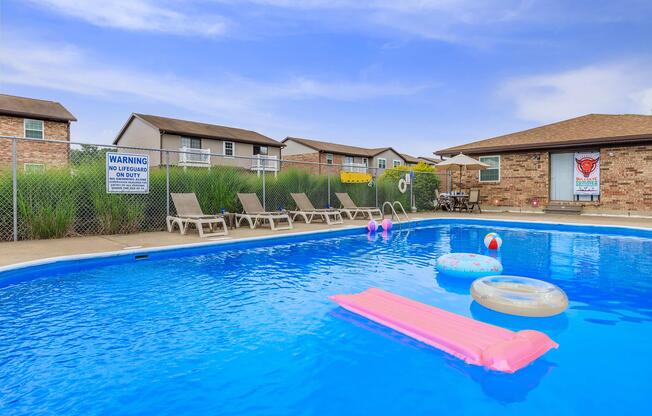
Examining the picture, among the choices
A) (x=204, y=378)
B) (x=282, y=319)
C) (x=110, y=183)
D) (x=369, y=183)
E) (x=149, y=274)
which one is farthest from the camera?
(x=369, y=183)

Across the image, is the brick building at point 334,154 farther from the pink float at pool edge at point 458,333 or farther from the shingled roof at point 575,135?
the pink float at pool edge at point 458,333

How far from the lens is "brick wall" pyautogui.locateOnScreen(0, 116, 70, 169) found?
17.3 metres

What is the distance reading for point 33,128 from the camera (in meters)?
18.3

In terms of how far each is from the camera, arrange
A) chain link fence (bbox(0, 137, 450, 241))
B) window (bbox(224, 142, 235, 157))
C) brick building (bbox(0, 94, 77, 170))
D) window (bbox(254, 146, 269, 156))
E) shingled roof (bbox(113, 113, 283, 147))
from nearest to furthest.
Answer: chain link fence (bbox(0, 137, 450, 241))
brick building (bbox(0, 94, 77, 170))
shingled roof (bbox(113, 113, 283, 147))
window (bbox(224, 142, 235, 157))
window (bbox(254, 146, 269, 156))

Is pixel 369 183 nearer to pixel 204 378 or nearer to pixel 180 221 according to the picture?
pixel 180 221

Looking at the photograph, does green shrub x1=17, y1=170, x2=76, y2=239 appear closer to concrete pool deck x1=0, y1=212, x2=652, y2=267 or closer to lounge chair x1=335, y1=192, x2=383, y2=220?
concrete pool deck x1=0, y1=212, x2=652, y2=267

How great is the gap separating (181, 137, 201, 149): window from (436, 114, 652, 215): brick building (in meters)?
15.9

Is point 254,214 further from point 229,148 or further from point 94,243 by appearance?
point 229,148

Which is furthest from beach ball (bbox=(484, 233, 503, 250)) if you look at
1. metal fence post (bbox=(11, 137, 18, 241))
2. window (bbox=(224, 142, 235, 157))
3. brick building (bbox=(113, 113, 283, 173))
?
window (bbox=(224, 142, 235, 157))

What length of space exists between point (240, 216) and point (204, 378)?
7382 mm

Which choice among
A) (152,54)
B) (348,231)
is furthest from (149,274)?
(152,54)

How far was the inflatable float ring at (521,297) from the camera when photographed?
11.8 feet

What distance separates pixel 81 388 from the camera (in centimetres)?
234

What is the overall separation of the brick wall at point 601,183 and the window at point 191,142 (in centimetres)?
1664
